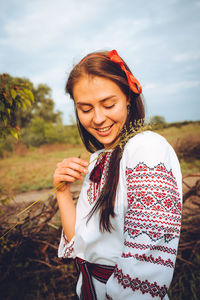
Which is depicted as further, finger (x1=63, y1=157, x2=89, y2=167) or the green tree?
the green tree

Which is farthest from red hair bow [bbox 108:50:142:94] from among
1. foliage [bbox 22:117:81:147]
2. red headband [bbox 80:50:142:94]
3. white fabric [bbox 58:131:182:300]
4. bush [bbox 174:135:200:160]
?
foliage [bbox 22:117:81:147]

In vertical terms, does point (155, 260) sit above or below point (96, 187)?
below

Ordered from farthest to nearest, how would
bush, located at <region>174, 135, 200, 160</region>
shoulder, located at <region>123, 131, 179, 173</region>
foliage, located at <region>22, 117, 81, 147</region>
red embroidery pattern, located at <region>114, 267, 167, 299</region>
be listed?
foliage, located at <region>22, 117, 81, 147</region> → bush, located at <region>174, 135, 200, 160</region> → shoulder, located at <region>123, 131, 179, 173</region> → red embroidery pattern, located at <region>114, 267, 167, 299</region>

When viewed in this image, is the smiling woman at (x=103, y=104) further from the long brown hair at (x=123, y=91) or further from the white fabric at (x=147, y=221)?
the white fabric at (x=147, y=221)

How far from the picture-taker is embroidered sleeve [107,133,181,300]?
73cm

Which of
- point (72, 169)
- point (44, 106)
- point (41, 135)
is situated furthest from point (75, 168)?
point (44, 106)

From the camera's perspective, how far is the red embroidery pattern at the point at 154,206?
75cm

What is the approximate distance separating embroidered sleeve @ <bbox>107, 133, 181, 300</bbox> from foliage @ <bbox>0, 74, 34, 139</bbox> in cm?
131

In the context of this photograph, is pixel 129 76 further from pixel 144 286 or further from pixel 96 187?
pixel 144 286

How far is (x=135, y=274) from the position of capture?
0.73 m

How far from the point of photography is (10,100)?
1.55m

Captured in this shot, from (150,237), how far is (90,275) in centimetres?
66

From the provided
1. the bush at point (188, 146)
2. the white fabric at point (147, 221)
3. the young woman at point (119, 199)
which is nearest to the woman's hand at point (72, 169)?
the young woman at point (119, 199)

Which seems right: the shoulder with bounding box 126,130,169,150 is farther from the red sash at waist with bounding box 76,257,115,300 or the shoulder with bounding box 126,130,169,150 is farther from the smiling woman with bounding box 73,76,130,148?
the red sash at waist with bounding box 76,257,115,300
